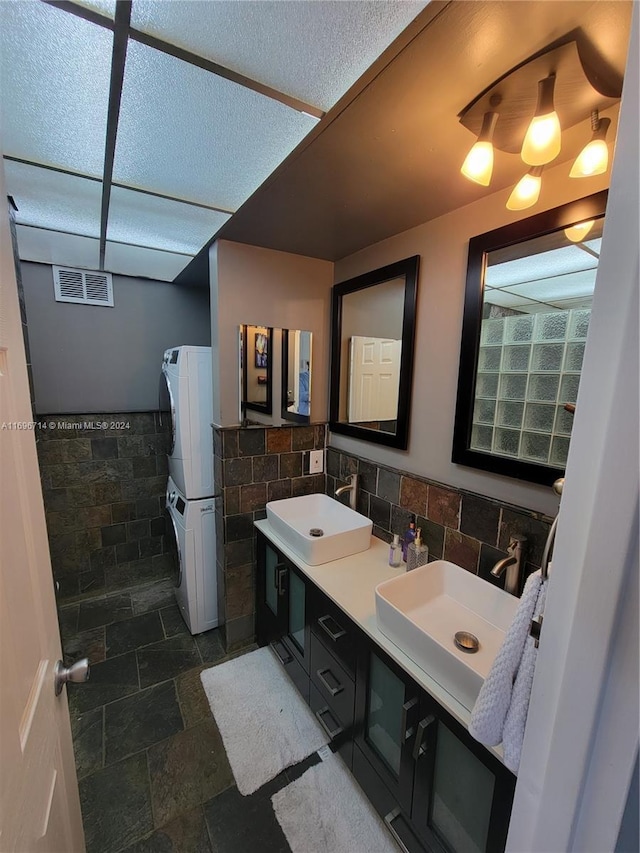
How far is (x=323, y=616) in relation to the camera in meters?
1.50

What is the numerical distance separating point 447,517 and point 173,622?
2084 millimetres

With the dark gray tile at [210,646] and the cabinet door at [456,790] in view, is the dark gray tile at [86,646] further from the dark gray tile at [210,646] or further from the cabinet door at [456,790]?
the cabinet door at [456,790]

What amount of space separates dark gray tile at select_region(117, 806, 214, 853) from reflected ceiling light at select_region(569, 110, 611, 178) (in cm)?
259

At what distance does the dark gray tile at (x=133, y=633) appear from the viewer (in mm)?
2162

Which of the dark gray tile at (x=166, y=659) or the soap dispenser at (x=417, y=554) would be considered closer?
the soap dispenser at (x=417, y=554)

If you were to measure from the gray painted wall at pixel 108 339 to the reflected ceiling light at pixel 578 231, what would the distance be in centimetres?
262

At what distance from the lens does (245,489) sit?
2064 mm

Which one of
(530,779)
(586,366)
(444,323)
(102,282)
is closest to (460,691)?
(530,779)

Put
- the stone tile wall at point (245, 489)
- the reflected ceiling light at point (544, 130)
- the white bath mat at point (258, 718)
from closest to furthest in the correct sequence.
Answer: the reflected ceiling light at point (544, 130) → the white bath mat at point (258, 718) → the stone tile wall at point (245, 489)

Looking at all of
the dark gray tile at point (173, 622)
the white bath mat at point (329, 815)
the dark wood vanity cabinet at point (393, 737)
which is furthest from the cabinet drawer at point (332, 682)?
the dark gray tile at point (173, 622)

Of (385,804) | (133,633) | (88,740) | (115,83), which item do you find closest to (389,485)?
(385,804)

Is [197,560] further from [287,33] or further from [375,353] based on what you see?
[287,33]

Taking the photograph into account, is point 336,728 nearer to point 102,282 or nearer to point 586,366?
point 586,366

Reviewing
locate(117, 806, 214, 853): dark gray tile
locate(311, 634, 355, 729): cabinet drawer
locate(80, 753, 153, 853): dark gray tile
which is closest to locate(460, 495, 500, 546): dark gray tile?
locate(311, 634, 355, 729): cabinet drawer
